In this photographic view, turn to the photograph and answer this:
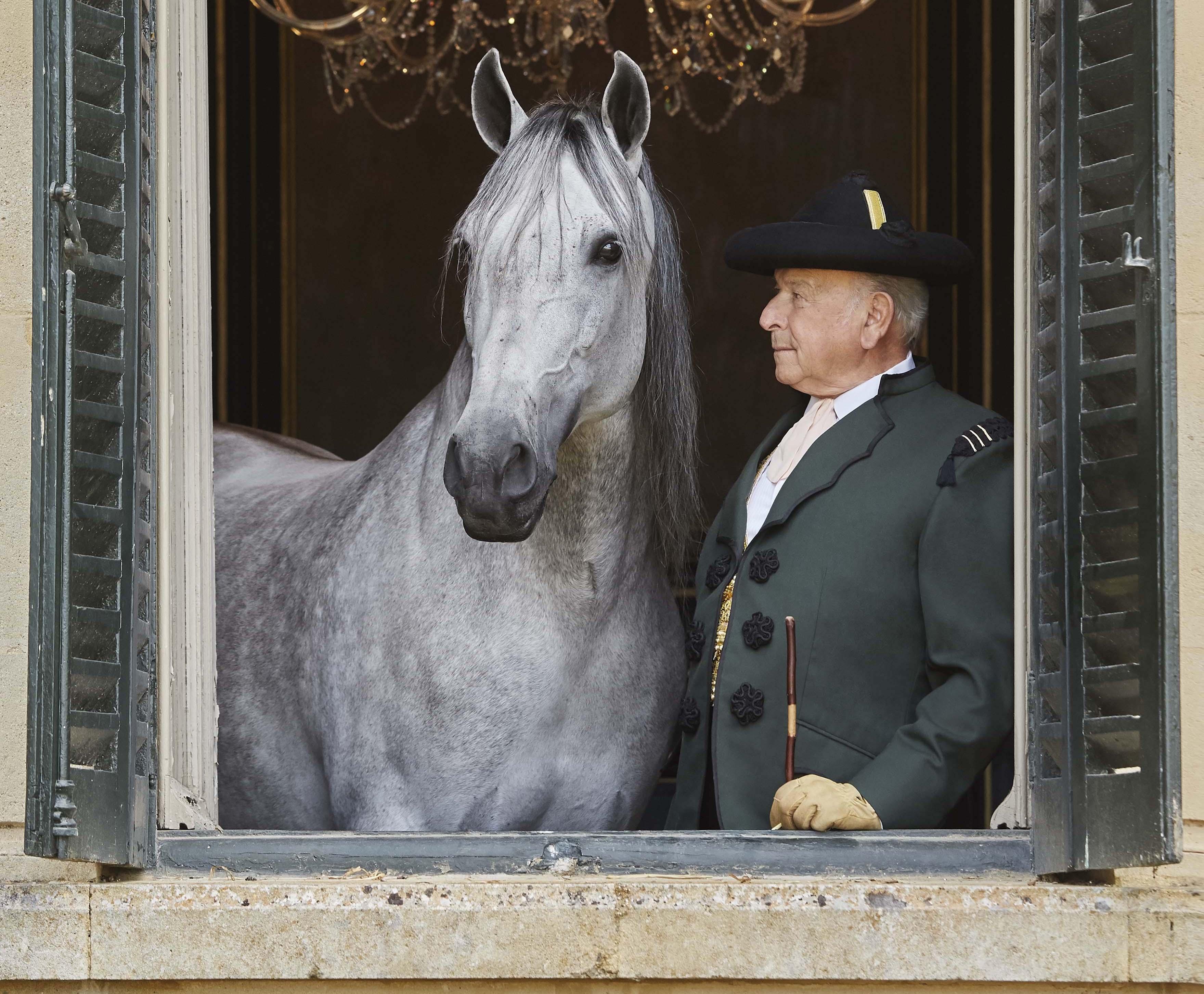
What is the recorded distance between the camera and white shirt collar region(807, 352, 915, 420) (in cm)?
A: 312

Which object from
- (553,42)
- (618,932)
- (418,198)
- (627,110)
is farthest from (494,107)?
(418,198)

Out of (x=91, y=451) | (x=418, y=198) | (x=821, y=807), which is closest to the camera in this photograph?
(x=91, y=451)

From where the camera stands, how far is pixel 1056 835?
237cm

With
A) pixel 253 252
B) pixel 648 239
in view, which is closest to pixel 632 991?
pixel 648 239

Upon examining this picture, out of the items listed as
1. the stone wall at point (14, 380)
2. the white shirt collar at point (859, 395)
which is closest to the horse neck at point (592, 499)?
the white shirt collar at point (859, 395)

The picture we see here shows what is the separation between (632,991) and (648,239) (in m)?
1.32

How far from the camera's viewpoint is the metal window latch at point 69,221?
2.36 metres

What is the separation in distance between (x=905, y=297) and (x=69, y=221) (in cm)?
155

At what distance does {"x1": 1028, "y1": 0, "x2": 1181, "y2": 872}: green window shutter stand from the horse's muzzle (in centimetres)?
78

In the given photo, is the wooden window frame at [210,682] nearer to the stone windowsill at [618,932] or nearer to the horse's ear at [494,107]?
the stone windowsill at [618,932]

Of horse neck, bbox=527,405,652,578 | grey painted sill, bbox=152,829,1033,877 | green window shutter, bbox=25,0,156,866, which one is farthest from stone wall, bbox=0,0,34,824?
horse neck, bbox=527,405,652,578

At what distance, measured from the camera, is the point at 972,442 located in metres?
2.90

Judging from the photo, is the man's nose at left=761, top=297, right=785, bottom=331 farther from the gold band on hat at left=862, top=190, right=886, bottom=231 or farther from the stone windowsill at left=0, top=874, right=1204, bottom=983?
the stone windowsill at left=0, top=874, right=1204, bottom=983

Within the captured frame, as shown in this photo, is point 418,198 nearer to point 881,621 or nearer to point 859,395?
point 859,395
